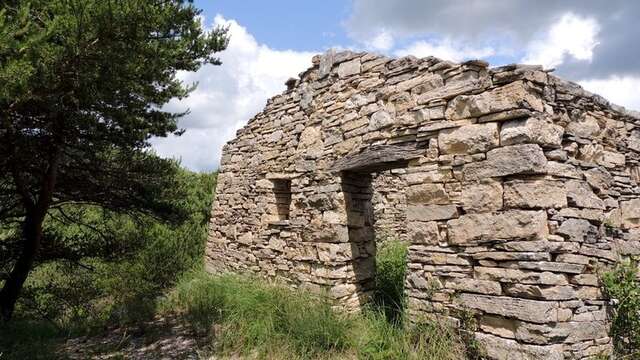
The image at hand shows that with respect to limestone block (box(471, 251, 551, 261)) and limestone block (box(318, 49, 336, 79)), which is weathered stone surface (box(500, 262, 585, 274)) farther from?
limestone block (box(318, 49, 336, 79))

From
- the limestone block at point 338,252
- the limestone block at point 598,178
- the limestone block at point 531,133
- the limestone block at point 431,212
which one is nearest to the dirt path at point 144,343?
the limestone block at point 338,252

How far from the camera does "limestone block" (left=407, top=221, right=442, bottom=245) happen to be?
13.0ft

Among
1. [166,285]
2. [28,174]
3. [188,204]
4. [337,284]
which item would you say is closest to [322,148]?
[337,284]

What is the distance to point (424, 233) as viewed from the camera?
4.04 m

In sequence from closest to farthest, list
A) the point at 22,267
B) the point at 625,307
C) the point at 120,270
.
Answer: the point at 625,307
the point at 22,267
the point at 120,270

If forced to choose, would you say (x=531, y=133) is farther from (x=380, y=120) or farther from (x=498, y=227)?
(x=380, y=120)

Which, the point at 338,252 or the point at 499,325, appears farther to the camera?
the point at 338,252

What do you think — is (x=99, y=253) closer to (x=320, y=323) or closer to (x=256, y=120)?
(x=256, y=120)

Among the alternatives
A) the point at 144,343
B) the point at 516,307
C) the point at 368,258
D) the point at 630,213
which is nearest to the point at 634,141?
the point at 630,213

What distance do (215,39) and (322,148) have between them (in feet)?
6.22

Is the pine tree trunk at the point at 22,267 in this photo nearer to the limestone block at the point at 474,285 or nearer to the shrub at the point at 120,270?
the shrub at the point at 120,270

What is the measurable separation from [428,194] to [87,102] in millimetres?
3662

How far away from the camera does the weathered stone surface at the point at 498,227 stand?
3.34 meters

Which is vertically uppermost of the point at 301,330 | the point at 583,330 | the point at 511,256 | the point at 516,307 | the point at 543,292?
the point at 511,256
